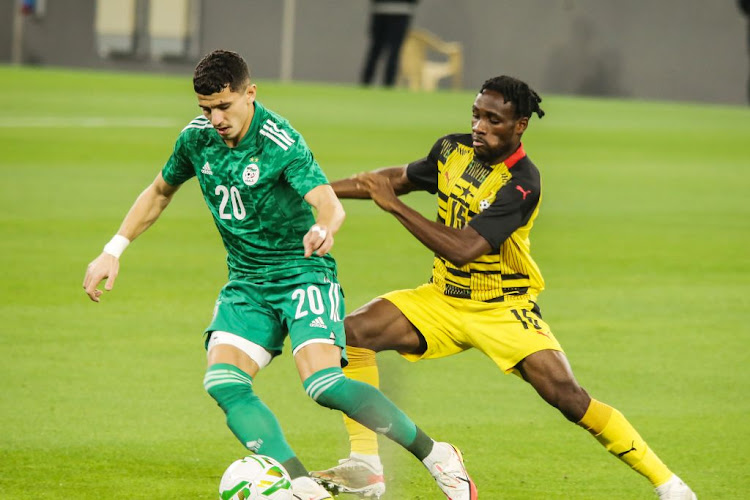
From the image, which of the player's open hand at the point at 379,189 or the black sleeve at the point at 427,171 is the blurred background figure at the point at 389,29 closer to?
the black sleeve at the point at 427,171

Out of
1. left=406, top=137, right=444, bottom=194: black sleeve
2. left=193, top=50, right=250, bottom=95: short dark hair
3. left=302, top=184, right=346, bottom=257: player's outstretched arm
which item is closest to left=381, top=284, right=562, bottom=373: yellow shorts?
left=406, top=137, right=444, bottom=194: black sleeve

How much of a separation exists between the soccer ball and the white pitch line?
15.4 metres

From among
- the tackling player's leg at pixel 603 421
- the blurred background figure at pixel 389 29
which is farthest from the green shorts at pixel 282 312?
the blurred background figure at pixel 389 29

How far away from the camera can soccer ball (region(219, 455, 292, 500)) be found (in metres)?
4.70

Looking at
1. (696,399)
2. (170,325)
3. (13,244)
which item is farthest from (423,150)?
(696,399)

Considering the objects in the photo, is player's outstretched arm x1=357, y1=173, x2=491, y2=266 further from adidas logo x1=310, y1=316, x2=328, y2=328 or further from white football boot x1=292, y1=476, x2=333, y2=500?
white football boot x1=292, y1=476, x2=333, y2=500

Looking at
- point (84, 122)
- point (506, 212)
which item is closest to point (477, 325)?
point (506, 212)

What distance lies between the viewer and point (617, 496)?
5633 millimetres

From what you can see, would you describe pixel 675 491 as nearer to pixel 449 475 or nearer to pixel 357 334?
pixel 449 475

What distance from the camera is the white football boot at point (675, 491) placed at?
17.5 ft

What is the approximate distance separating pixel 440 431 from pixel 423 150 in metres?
12.4

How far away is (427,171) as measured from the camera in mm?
6070

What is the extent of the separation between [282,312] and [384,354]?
2.76 m

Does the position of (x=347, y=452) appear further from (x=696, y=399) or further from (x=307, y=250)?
(x=696, y=399)
